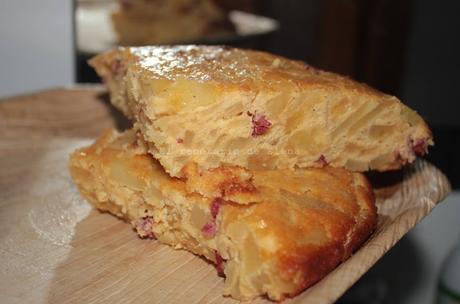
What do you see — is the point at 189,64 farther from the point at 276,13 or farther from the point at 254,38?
the point at 276,13

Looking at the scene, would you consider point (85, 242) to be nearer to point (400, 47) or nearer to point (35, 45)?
point (35, 45)

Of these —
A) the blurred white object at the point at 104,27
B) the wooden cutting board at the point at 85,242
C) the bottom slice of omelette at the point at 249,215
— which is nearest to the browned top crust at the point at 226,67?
the bottom slice of omelette at the point at 249,215

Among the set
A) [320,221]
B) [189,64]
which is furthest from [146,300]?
[189,64]

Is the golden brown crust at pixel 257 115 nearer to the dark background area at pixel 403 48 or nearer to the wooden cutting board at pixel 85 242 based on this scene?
the wooden cutting board at pixel 85 242

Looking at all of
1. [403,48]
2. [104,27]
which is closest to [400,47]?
[403,48]

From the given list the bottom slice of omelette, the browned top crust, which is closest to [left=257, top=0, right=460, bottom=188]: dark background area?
the browned top crust

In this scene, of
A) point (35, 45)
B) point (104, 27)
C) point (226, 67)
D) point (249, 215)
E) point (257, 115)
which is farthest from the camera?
point (104, 27)
